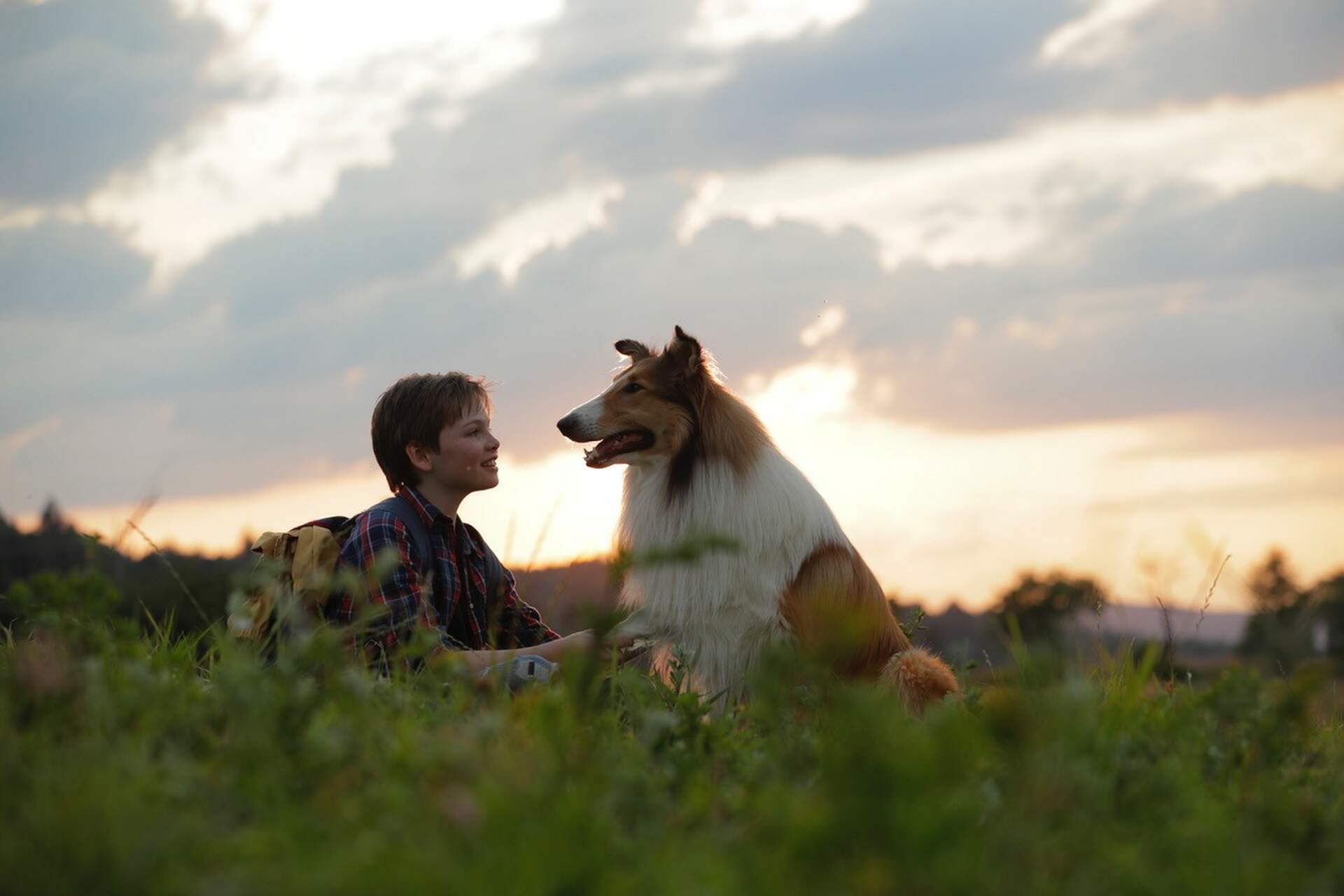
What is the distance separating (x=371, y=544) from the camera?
613 centimetres

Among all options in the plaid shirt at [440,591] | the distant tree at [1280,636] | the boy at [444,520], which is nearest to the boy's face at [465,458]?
the boy at [444,520]

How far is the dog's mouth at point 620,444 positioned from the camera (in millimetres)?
6992

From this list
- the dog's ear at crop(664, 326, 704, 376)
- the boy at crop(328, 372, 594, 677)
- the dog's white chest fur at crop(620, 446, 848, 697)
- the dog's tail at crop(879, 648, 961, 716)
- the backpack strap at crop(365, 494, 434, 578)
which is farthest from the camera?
the dog's ear at crop(664, 326, 704, 376)

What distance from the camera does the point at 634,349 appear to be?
7301 mm

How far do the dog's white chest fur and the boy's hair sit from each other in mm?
1194

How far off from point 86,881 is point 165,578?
2407cm

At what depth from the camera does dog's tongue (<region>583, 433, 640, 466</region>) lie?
699 cm

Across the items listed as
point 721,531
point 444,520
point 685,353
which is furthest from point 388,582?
point 685,353

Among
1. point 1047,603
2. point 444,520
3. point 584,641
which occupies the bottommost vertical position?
point 1047,603

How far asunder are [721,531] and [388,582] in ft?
5.60

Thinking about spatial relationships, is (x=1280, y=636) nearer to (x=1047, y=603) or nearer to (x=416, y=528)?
(x=416, y=528)

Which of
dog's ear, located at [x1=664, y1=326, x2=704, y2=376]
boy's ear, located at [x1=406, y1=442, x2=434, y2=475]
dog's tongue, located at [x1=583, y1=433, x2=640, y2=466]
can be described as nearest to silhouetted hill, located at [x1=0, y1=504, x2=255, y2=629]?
boy's ear, located at [x1=406, y1=442, x2=434, y2=475]

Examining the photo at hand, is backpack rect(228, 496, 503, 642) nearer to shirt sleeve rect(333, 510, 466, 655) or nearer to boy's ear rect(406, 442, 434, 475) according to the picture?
shirt sleeve rect(333, 510, 466, 655)

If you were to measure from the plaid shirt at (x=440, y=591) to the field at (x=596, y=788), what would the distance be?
5.44ft
